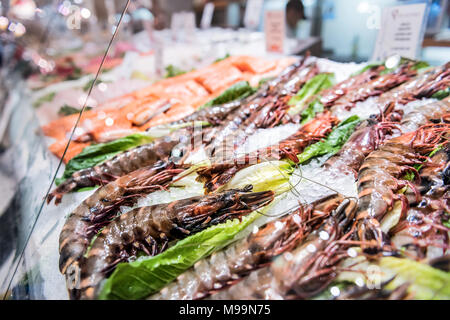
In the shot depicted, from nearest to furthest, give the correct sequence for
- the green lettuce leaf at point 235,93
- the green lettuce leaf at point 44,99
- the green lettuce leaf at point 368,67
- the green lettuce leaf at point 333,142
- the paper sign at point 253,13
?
the green lettuce leaf at point 333,142 < the green lettuce leaf at point 368,67 < the green lettuce leaf at point 235,93 < the green lettuce leaf at point 44,99 < the paper sign at point 253,13

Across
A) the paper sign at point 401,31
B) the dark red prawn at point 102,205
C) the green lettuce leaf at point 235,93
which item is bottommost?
the dark red prawn at point 102,205

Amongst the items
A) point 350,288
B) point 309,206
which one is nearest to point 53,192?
point 309,206

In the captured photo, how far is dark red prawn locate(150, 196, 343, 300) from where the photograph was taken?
4.08 ft

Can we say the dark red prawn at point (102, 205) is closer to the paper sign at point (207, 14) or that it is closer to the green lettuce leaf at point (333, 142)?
the green lettuce leaf at point (333, 142)

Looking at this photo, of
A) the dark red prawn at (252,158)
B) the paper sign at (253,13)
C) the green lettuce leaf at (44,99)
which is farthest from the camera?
the paper sign at (253,13)

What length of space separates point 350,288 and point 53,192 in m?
1.95

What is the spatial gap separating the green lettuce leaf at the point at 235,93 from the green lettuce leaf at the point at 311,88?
22.0 inches

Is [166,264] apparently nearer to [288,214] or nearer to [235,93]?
[288,214]

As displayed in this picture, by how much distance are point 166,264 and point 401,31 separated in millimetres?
3158

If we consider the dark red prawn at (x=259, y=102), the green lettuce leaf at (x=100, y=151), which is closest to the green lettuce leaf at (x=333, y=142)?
the dark red prawn at (x=259, y=102)

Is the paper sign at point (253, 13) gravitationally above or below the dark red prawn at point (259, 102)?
above

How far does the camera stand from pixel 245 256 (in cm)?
129

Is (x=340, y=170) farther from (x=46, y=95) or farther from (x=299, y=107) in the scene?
(x=46, y=95)

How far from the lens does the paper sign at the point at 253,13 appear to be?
16.1ft
